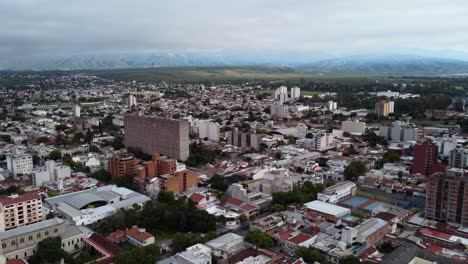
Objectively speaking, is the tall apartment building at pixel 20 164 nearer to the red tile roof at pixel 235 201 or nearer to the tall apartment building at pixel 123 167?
the tall apartment building at pixel 123 167

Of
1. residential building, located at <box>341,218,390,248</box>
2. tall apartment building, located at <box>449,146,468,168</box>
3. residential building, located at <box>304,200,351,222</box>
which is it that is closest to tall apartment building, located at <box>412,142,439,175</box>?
tall apartment building, located at <box>449,146,468,168</box>

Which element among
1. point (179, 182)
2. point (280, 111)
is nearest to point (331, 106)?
point (280, 111)

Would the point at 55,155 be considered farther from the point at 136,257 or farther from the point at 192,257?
the point at 192,257

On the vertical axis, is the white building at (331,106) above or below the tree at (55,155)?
above

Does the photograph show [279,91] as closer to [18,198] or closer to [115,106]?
[115,106]

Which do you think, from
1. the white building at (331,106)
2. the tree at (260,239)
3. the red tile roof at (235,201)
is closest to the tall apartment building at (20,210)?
the red tile roof at (235,201)
